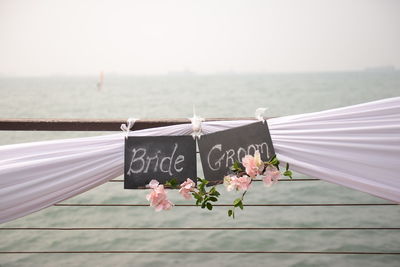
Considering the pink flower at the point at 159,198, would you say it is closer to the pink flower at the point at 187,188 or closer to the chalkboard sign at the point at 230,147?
the pink flower at the point at 187,188

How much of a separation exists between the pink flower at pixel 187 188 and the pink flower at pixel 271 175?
295 millimetres

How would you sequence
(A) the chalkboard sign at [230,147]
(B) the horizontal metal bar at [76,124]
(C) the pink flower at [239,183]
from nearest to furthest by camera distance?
(C) the pink flower at [239,183]
(A) the chalkboard sign at [230,147]
(B) the horizontal metal bar at [76,124]

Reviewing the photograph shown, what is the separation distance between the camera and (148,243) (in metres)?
5.18

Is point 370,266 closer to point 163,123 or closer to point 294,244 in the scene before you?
point 294,244

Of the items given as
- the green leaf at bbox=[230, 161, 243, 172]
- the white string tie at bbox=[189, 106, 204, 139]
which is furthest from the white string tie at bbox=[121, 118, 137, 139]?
the green leaf at bbox=[230, 161, 243, 172]

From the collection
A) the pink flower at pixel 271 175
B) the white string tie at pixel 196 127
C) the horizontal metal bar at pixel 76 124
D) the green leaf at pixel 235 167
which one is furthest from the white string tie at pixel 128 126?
the pink flower at pixel 271 175

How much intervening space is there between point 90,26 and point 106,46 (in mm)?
4285

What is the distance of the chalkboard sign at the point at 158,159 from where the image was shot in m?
1.71

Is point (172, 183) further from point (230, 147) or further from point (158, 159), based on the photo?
point (230, 147)

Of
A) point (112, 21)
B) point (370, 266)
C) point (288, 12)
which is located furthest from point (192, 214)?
point (112, 21)

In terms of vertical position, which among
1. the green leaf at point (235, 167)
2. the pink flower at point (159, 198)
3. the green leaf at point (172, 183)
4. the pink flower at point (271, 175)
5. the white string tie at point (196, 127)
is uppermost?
the white string tie at point (196, 127)

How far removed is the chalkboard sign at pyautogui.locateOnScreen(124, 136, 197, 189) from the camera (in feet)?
5.62

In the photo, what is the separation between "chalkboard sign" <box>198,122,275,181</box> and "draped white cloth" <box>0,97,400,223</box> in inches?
2.6

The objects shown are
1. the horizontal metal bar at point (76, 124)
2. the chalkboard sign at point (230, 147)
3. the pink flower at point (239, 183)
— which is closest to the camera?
the pink flower at point (239, 183)
